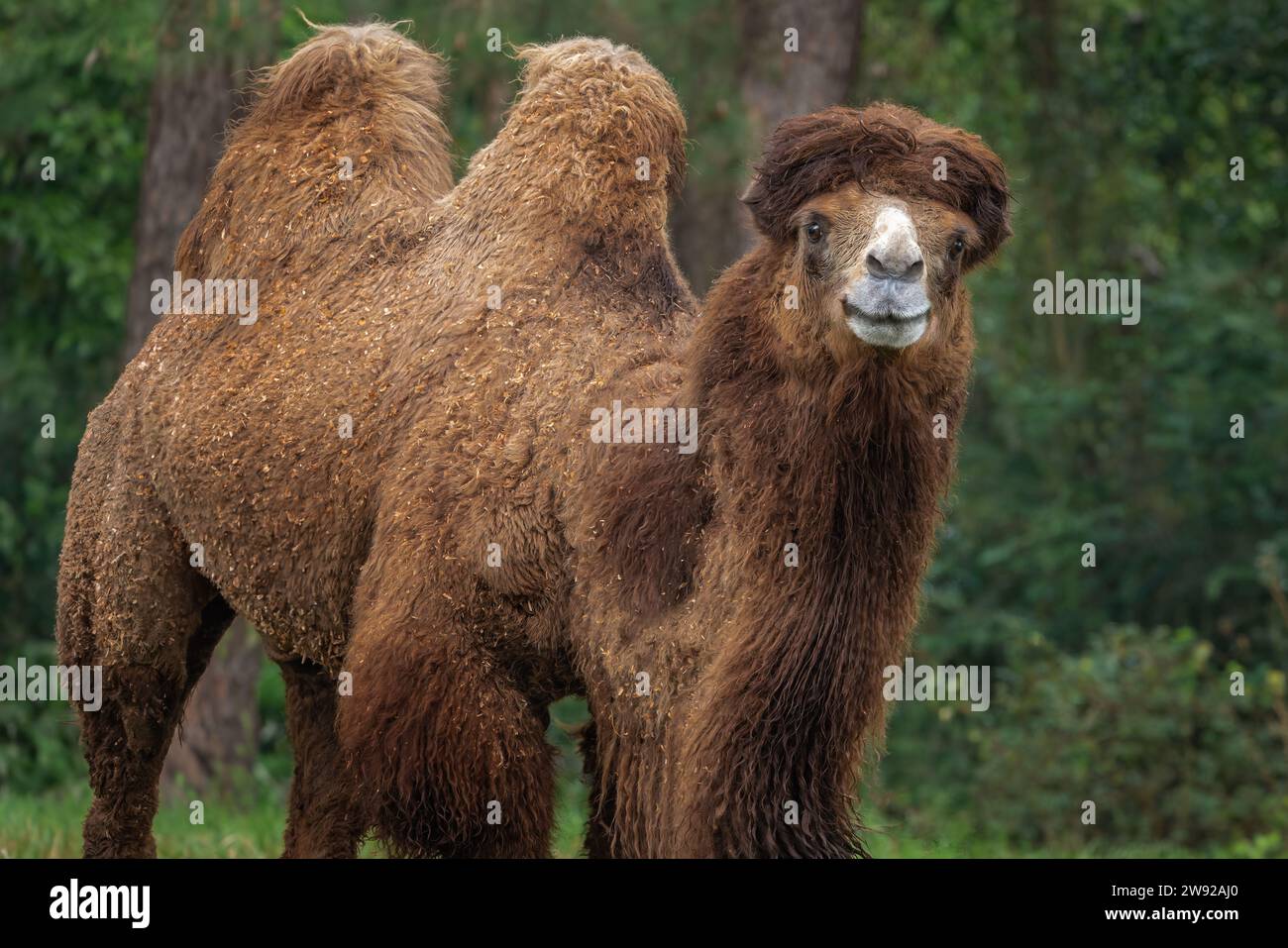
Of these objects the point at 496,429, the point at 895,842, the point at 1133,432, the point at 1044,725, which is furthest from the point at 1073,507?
the point at 496,429

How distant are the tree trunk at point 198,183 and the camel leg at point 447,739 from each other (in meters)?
5.34

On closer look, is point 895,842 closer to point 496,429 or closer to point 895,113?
point 496,429

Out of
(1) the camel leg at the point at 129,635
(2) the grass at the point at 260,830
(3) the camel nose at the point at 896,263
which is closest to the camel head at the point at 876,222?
(3) the camel nose at the point at 896,263

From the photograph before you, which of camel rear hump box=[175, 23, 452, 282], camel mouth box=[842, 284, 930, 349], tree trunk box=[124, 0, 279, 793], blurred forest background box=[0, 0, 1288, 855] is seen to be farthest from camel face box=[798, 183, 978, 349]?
tree trunk box=[124, 0, 279, 793]

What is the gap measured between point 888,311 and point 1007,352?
1227 cm

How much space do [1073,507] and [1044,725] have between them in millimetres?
3625

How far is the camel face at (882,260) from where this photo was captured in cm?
387

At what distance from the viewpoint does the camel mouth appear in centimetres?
386

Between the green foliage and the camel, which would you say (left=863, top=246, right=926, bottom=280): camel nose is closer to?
the camel

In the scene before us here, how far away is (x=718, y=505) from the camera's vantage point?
4402 mm

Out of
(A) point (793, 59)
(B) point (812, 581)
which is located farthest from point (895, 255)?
(A) point (793, 59)

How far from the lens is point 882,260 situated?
152 inches

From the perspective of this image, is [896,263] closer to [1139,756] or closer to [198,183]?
[198,183]

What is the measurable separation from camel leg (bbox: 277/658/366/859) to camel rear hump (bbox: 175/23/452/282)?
1430 mm
